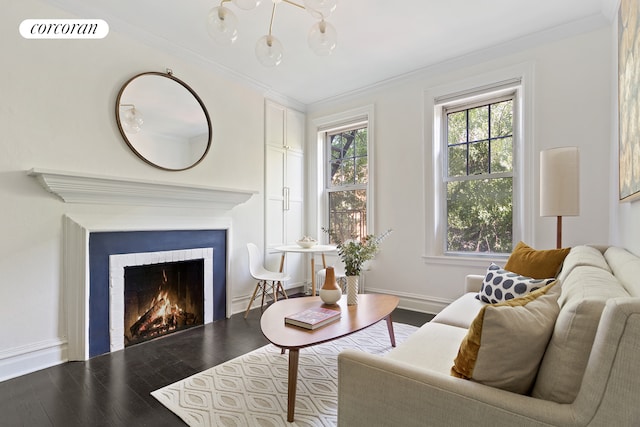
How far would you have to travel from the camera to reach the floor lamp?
2291mm

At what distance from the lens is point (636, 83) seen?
61.1 inches

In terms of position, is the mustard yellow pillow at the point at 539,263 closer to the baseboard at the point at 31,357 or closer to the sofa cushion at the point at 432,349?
the sofa cushion at the point at 432,349

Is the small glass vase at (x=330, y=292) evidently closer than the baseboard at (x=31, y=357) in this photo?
No

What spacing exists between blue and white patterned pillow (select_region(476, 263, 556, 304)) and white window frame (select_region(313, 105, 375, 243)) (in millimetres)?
1798

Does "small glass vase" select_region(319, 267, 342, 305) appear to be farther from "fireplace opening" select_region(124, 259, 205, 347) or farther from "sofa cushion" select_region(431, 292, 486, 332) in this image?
"fireplace opening" select_region(124, 259, 205, 347)

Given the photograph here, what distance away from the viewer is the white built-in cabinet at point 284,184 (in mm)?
4020

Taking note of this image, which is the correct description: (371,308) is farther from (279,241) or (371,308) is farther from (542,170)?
(279,241)

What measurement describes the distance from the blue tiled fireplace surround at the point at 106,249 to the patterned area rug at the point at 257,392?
929 millimetres

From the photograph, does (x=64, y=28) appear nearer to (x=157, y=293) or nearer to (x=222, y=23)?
(x=222, y=23)

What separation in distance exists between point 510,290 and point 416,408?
1.33 meters

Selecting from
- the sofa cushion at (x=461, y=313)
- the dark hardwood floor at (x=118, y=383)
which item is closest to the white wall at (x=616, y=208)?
the sofa cushion at (x=461, y=313)

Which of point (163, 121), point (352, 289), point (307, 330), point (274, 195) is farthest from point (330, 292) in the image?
point (163, 121)

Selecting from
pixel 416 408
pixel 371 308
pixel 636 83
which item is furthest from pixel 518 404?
pixel 636 83

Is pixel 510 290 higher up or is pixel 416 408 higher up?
pixel 510 290
